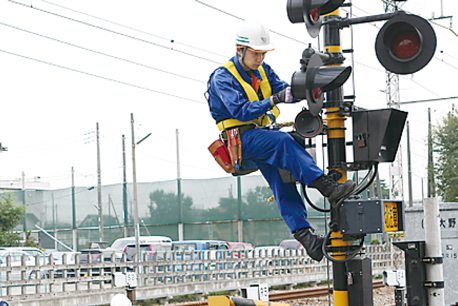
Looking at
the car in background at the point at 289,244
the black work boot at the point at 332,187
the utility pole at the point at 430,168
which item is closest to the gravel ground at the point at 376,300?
the black work boot at the point at 332,187

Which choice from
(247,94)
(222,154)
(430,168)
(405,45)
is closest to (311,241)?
(222,154)

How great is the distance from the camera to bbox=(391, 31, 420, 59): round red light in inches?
179

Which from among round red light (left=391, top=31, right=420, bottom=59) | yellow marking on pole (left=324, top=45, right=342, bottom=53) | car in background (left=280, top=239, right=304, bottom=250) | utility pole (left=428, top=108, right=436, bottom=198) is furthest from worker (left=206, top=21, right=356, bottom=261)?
utility pole (left=428, top=108, right=436, bottom=198)

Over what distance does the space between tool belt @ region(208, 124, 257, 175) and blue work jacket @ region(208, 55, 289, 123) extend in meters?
0.13

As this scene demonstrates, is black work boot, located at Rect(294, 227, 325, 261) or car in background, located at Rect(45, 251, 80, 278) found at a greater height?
black work boot, located at Rect(294, 227, 325, 261)

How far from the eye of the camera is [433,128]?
144 feet

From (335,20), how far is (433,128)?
41201 millimetres

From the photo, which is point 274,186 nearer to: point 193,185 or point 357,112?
point 357,112

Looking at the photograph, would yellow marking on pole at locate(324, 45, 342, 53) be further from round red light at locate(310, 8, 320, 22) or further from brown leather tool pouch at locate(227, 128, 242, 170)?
brown leather tool pouch at locate(227, 128, 242, 170)

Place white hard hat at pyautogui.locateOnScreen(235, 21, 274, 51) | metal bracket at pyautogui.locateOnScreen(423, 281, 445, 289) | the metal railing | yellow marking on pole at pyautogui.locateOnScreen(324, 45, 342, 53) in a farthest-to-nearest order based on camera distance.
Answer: the metal railing → metal bracket at pyautogui.locateOnScreen(423, 281, 445, 289) → white hard hat at pyautogui.locateOnScreen(235, 21, 274, 51) → yellow marking on pole at pyautogui.locateOnScreen(324, 45, 342, 53)

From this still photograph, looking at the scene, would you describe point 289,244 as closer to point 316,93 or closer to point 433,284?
point 433,284

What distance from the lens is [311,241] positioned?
4809mm

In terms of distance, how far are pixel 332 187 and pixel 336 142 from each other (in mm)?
362

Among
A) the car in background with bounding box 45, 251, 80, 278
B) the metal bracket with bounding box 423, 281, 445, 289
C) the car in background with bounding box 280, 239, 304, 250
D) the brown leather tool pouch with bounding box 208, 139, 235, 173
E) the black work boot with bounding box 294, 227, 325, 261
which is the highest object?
the brown leather tool pouch with bounding box 208, 139, 235, 173
